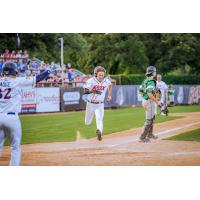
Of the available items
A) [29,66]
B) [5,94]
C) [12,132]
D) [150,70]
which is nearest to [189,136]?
[150,70]

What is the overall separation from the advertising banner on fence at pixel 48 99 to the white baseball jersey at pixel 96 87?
0.67 m

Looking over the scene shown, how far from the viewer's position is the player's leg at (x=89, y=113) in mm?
9547

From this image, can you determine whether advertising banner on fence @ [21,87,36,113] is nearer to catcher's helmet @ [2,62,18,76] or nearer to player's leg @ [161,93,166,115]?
catcher's helmet @ [2,62,18,76]

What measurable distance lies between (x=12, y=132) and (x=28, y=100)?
107 centimetres

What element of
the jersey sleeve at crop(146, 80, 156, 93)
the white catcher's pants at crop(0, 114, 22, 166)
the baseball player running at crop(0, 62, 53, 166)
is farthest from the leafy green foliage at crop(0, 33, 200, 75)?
the white catcher's pants at crop(0, 114, 22, 166)

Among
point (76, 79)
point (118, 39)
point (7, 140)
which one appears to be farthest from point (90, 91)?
point (7, 140)

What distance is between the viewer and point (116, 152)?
9.23 metres

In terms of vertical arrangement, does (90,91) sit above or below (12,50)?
below

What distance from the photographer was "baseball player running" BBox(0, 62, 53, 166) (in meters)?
8.36

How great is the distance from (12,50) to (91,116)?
6.07ft

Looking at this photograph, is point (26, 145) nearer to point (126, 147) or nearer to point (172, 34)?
point (126, 147)

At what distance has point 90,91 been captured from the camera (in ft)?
31.3

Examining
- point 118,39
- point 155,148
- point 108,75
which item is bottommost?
point 155,148

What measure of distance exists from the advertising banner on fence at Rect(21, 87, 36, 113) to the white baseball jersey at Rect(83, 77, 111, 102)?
0.95 m
